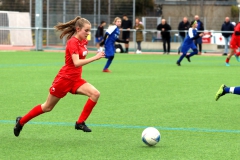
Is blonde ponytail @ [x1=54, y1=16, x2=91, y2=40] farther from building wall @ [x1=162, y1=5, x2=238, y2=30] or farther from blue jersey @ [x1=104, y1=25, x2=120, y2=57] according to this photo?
building wall @ [x1=162, y1=5, x2=238, y2=30]

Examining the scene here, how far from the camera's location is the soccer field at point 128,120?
23.5 ft

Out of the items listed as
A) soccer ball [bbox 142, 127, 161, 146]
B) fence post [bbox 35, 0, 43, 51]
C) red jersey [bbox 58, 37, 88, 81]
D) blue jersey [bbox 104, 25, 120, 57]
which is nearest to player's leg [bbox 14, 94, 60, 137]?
red jersey [bbox 58, 37, 88, 81]

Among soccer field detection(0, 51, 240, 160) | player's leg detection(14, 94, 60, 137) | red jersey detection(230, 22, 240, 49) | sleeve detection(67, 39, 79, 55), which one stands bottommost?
soccer field detection(0, 51, 240, 160)

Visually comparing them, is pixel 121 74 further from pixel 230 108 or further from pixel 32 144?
pixel 32 144

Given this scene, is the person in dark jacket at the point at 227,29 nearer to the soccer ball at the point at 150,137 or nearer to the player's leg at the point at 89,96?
the player's leg at the point at 89,96

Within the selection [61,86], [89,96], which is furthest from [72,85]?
[89,96]

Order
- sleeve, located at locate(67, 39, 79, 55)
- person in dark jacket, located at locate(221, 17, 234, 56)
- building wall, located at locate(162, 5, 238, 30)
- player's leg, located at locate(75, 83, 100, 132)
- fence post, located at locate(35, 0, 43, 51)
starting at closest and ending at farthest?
1. sleeve, located at locate(67, 39, 79, 55)
2. player's leg, located at locate(75, 83, 100, 132)
3. person in dark jacket, located at locate(221, 17, 234, 56)
4. fence post, located at locate(35, 0, 43, 51)
5. building wall, located at locate(162, 5, 238, 30)

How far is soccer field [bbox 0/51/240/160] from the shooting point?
282 inches

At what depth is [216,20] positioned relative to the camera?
38.7m

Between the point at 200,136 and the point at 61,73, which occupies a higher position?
the point at 61,73

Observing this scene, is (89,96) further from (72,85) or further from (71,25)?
(71,25)

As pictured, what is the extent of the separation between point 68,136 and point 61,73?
0.81 meters

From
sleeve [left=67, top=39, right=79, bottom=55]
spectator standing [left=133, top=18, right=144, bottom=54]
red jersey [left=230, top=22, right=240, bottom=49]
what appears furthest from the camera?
spectator standing [left=133, top=18, right=144, bottom=54]

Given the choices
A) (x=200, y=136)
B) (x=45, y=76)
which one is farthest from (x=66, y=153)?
(x=45, y=76)
